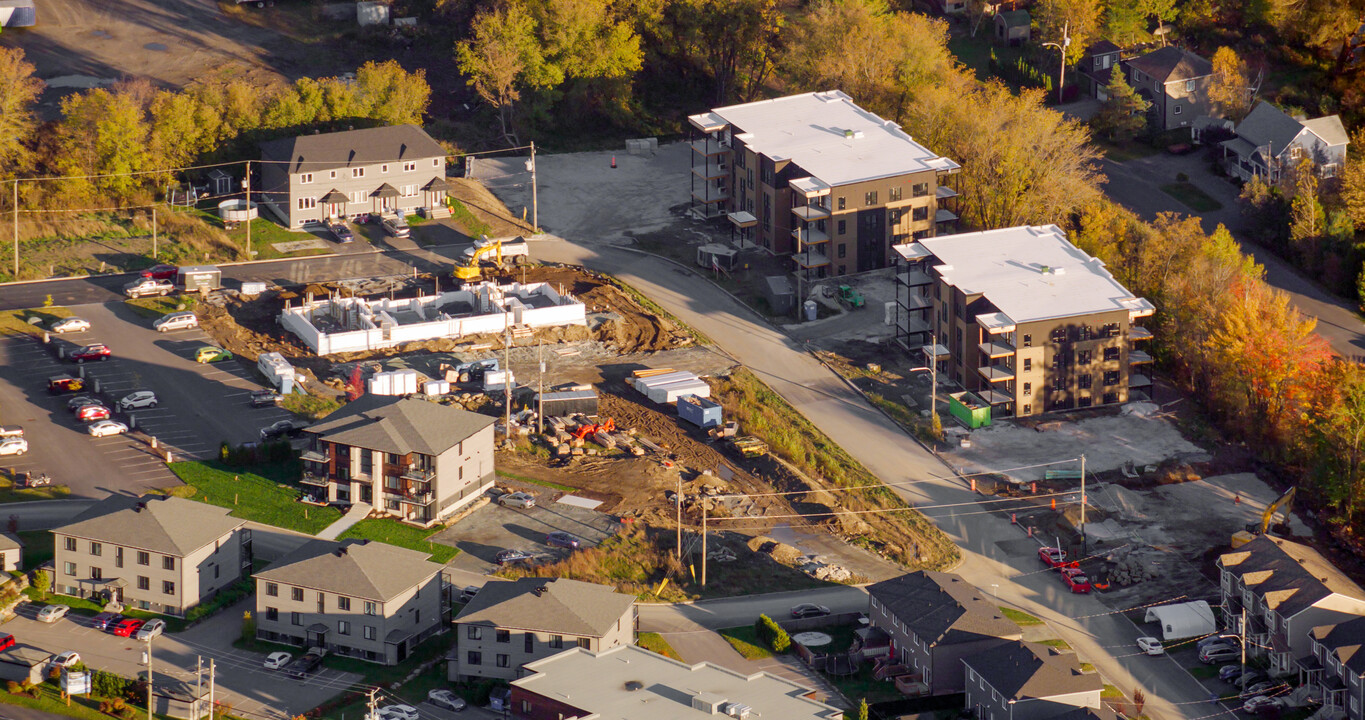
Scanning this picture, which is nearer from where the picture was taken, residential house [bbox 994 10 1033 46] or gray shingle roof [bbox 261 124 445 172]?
gray shingle roof [bbox 261 124 445 172]

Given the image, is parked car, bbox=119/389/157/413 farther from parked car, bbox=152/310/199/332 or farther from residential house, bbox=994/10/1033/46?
residential house, bbox=994/10/1033/46

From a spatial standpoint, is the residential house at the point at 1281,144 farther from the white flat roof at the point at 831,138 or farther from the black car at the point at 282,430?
the black car at the point at 282,430

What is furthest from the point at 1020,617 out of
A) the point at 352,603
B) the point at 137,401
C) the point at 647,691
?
the point at 137,401

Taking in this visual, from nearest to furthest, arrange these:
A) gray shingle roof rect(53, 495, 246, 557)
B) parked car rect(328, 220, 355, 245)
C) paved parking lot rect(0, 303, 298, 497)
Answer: gray shingle roof rect(53, 495, 246, 557), paved parking lot rect(0, 303, 298, 497), parked car rect(328, 220, 355, 245)

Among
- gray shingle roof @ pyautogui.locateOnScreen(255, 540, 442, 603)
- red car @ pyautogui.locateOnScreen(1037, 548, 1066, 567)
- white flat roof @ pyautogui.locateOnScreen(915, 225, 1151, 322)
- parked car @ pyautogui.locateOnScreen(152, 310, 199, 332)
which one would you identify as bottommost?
red car @ pyautogui.locateOnScreen(1037, 548, 1066, 567)

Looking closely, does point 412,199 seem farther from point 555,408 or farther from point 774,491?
point 774,491

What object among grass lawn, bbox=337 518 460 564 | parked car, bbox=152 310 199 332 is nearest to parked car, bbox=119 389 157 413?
parked car, bbox=152 310 199 332

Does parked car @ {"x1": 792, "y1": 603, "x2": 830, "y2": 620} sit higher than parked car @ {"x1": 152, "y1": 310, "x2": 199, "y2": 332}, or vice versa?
parked car @ {"x1": 152, "y1": 310, "x2": 199, "y2": 332}
